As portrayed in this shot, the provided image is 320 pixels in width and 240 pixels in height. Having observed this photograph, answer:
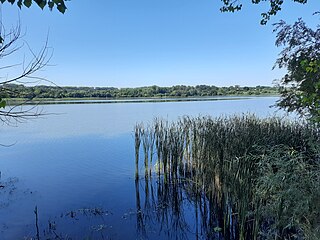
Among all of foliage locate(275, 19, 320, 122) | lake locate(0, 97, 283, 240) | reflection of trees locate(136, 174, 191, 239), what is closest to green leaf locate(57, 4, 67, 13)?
lake locate(0, 97, 283, 240)

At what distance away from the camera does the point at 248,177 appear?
349 centimetres

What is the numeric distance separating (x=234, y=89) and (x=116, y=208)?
46.8 meters

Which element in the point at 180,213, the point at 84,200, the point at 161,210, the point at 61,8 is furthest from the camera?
the point at 84,200

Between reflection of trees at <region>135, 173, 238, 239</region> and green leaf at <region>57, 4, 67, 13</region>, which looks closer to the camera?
green leaf at <region>57, 4, 67, 13</region>

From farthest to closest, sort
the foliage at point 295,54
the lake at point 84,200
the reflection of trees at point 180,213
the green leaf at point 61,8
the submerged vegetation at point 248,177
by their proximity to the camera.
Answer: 1. the foliage at point 295,54
2. the lake at point 84,200
3. the reflection of trees at point 180,213
4. the submerged vegetation at point 248,177
5. the green leaf at point 61,8

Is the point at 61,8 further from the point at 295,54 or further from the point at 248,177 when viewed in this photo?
the point at 295,54

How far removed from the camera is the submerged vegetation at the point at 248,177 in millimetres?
2777

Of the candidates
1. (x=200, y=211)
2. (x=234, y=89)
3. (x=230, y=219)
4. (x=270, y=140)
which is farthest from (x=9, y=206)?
(x=234, y=89)

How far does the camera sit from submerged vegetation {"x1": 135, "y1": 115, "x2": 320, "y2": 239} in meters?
2.78

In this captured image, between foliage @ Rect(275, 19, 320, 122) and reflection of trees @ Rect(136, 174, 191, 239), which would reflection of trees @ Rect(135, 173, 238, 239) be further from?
foliage @ Rect(275, 19, 320, 122)

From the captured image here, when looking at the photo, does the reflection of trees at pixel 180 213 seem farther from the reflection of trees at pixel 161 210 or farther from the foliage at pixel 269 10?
the foliage at pixel 269 10

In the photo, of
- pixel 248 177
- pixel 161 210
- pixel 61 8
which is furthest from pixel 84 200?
pixel 61 8

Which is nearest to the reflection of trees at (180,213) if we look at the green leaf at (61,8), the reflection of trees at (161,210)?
the reflection of trees at (161,210)

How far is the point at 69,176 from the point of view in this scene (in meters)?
7.07
